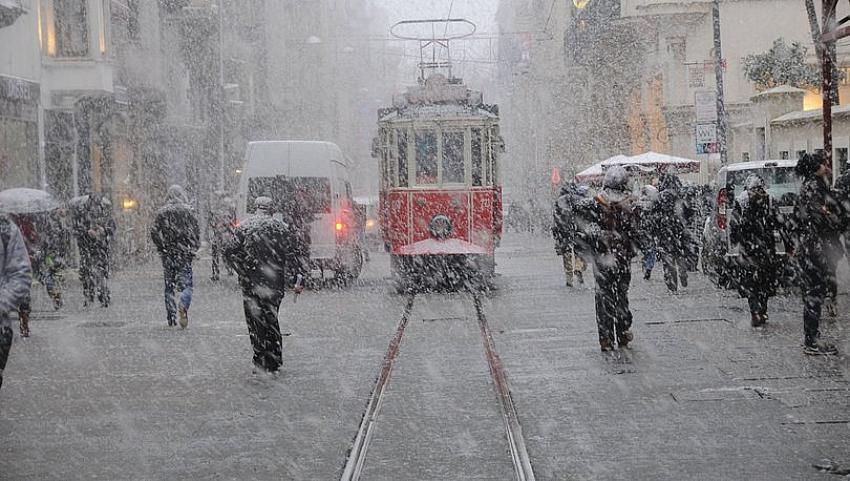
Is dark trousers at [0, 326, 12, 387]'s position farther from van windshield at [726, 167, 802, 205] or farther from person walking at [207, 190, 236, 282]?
person walking at [207, 190, 236, 282]

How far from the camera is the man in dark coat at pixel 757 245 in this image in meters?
13.1

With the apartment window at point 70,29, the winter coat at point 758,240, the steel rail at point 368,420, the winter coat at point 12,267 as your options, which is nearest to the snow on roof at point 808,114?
the winter coat at point 758,240

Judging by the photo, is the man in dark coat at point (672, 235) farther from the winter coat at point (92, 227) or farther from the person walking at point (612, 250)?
the winter coat at point (92, 227)

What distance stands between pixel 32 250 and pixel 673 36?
29.3 m

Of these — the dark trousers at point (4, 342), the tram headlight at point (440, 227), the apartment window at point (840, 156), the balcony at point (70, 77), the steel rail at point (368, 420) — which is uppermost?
the balcony at point (70, 77)

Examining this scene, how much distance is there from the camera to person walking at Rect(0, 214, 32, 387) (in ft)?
23.2

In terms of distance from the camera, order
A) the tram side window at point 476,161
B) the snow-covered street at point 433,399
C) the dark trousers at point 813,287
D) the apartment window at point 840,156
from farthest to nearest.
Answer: the apartment window at point 840,156 → the tram side window at point 476,161 → the dark trousers at point 813,287 → the snow-covered street at point 433,399

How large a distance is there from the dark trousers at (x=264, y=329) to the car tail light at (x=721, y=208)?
32.4ft

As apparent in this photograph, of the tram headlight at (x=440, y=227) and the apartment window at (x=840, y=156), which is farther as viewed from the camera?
the apartment window at (x=840, y=156)

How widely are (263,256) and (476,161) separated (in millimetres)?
10342

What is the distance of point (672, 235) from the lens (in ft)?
60.2

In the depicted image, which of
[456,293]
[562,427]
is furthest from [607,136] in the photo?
[562,427]

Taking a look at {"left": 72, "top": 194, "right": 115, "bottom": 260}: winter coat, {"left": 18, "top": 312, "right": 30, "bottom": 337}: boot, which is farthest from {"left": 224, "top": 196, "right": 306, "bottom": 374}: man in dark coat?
{"left": 72, "top": 194, "right": 115, "bottom": 260}: winter coat

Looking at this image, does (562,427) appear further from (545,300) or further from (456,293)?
(456,293)
